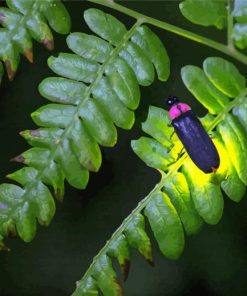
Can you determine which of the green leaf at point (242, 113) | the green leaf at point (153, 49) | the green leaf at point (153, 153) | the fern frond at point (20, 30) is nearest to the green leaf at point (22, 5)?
the fern frond at point (20, 30)

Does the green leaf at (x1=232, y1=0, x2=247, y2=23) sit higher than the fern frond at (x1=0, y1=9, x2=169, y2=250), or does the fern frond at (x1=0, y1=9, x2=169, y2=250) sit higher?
the green leaf at (x1=232, y1=0, x2=247, y2=23)

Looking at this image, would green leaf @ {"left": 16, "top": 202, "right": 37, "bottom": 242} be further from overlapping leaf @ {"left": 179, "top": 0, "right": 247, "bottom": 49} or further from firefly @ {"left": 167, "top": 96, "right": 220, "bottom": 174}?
overlapping leaf @ {"left": 179, "top": 0, "right": 247, "bottom": 49}

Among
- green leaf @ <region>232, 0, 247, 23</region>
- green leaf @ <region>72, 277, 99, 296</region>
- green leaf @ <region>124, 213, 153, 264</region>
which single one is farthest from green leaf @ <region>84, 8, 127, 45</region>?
green leaf @ <region>72, 277, 99, 296</region>

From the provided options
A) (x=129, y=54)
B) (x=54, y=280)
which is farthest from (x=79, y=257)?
(x=129, y=54)

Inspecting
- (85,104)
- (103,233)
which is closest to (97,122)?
(85,104)

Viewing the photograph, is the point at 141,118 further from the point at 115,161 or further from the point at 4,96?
the point at 4,96

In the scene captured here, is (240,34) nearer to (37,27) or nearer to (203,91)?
(203,91)

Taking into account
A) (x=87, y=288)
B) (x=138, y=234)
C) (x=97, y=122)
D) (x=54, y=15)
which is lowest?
(x=87, y=288)
